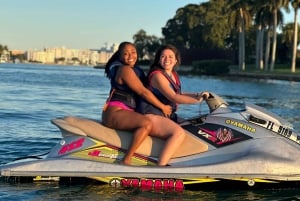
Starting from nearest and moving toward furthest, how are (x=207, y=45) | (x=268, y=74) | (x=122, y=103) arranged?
1. (x=122, y=103)
2. (x=268, y=74)
3. (x=207, y=45)

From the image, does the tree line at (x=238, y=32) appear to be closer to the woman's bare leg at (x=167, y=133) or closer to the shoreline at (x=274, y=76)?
the shoreline at (x=274, y=76)

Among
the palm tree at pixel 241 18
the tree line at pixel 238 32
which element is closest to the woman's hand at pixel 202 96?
the tree line at pixel 238 32

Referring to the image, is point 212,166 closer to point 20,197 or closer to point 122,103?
point 122,103

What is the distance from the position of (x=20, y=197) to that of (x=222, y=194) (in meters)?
2.33

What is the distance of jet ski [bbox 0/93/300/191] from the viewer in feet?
21.1

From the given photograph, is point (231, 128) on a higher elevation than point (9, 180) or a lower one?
higher

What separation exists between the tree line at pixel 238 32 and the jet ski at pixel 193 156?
61049mm

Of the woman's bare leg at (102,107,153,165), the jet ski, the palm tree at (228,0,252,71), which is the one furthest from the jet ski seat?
the palm tree at (228,0,252,71)

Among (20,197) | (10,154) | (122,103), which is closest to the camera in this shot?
(20,197)

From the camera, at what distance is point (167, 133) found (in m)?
6.51

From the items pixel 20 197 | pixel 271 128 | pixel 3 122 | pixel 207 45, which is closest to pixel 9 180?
pixel 20 197

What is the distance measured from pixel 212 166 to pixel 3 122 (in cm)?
858

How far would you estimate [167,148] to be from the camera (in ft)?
21.3

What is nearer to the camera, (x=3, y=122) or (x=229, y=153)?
(x=229, y=153)
